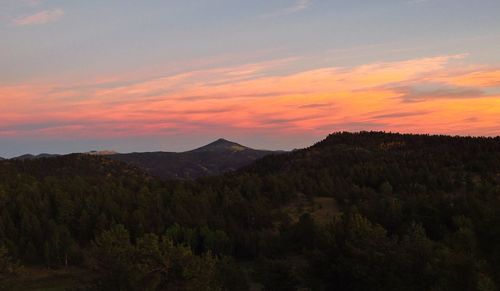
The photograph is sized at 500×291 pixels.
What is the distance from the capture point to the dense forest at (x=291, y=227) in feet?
135

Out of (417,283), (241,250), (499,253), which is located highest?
(499,253)

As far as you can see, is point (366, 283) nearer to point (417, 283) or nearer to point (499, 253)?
point (417, 283)

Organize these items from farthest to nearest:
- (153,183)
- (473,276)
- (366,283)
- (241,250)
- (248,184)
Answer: (153,183)
(248,184)
(241,250)
(366,283)
(473,276)

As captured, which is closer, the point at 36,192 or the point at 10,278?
the point at 10,278

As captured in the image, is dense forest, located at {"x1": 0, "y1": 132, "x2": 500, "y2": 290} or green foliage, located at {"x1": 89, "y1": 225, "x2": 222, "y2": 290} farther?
dense forest, located at {"x1": 0, "y1": 132, "x2": 500, "y2": 290}

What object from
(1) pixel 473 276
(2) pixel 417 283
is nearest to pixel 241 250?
(2) pixel 417 283

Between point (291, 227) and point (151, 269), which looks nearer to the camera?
point (151, 269)

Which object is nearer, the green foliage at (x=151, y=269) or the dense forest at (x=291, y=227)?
the green foliage at (x=151, y=269)

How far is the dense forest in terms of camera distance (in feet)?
135

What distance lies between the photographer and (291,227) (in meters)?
94.0

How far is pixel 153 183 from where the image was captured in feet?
509

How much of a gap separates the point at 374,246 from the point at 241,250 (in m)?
54.3

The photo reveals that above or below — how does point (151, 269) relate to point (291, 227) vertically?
above

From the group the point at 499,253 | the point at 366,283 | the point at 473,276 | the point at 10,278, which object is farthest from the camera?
the point at 10,278
